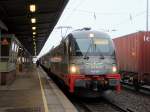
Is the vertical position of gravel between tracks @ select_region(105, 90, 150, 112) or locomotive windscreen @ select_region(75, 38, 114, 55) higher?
locomotive windscreen @ select_region(75, 38, 114, 55)

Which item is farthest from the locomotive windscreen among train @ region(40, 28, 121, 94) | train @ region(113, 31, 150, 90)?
train @ region(113, 31, 150, 90)

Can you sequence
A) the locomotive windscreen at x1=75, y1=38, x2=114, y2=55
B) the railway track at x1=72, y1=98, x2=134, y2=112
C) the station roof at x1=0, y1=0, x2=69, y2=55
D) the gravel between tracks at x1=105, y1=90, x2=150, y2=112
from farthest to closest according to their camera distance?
1. the station roof at x1=0, y1=0, x2=69, y2=55
2. the locomotive windscreen at x1=75, y1=38, x2=114, y2=55
3. the gravel between tracks at x1=105, y1=90, x2=150, y2=112
4. the railway track at x1=72, y1=98, x2=134, y2=112

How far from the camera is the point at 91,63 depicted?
679 inches

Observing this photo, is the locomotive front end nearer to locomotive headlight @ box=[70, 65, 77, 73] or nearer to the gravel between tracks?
locomotive headlight @ box=[70, 65, 77, 73]

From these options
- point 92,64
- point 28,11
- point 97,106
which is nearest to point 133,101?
point 97,106

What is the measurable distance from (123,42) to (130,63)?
7.06 ft

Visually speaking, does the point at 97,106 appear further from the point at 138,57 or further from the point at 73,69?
the point at 138,57

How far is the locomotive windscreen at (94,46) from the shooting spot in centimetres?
1769

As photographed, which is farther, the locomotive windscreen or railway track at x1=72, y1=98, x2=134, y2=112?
the locomotive windscreen

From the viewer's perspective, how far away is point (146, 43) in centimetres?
2130

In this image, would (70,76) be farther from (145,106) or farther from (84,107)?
(145,106)

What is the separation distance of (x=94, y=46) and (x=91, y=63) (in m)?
1.03

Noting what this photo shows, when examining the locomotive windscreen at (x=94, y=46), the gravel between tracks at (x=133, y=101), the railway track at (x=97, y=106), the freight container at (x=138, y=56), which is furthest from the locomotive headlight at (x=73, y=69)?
the freight container at (x=138, y=56)

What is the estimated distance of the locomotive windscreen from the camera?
17.7 meters
